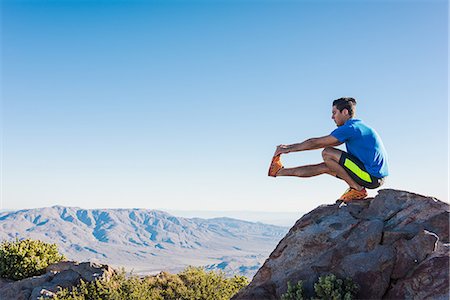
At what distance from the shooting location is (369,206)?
1244 centimetres

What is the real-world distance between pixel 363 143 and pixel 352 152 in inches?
16.1

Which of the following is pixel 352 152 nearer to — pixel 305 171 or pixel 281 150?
pixel 305 171

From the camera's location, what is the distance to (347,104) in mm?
12953

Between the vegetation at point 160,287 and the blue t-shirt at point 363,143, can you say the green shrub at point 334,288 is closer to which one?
the blue t-shirt at point 363,143

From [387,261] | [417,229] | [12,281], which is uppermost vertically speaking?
[417,229]

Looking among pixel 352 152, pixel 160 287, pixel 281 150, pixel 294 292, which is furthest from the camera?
pixel 160 287

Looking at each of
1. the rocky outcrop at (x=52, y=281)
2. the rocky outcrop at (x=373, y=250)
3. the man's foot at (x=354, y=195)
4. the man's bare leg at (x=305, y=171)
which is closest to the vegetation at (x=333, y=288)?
the rocky outcrop at (x=373, y=250)

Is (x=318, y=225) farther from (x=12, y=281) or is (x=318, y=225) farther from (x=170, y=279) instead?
(x=12, y=281)

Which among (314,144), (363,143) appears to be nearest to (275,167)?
(314,144)

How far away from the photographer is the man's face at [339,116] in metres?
13.0

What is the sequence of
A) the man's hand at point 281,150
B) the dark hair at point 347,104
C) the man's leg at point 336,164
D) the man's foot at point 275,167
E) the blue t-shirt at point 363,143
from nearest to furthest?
the blue t-shirt at point 363,143
the man's leg at point 336,164
the man's hand at point 281,150
the dark hair at point 347,104
the man's foot at point 275,167

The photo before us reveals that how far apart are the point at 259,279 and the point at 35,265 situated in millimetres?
13688

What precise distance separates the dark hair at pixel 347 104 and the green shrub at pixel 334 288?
5264 mm

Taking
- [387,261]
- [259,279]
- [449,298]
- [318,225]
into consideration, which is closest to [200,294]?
[259,279]
